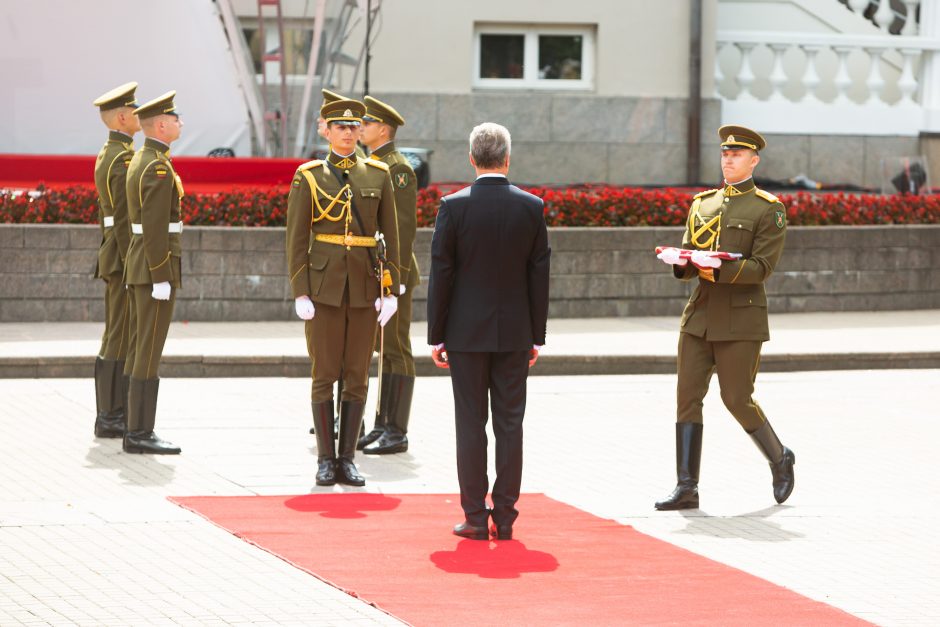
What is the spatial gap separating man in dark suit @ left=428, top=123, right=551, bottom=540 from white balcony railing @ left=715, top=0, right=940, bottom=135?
59.1 ft

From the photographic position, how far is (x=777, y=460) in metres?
9.12

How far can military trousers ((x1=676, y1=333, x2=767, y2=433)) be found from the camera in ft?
29.5

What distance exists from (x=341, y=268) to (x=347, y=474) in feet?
3.63

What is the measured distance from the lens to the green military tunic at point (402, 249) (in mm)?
10453

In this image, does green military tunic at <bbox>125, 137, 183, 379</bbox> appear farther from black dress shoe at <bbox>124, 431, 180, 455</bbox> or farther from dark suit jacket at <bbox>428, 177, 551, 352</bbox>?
dark suit jacket at <bbox>428, 177, 551, 352</bbox>

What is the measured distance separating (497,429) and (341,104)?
7.14ft

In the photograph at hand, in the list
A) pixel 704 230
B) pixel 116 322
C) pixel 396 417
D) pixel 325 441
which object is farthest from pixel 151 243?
pixel 704 230

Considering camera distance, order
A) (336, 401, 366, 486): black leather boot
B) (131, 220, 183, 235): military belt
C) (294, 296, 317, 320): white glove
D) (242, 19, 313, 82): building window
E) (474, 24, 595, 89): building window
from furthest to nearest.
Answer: (474, 24, 595, 89): building window
(242, 19, 313, 82): building window
(131, 220, 183, 235): military belt
(336, 401, 366, 486): black leather boot
(294, 296, 317, 320): white glove

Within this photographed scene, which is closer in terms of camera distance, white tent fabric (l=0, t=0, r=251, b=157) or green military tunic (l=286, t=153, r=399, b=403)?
green military tunic (l=286, t=153, r=399, b=403)

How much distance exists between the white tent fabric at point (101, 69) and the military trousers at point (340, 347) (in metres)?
12.5

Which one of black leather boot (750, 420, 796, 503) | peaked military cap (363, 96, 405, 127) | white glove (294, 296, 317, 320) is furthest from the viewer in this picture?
peaked military cap (363, 96, 405, 127)

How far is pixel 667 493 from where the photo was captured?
30.7 ft

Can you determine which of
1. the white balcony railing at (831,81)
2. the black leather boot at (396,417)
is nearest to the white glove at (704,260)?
the black leather boot at (396,417)

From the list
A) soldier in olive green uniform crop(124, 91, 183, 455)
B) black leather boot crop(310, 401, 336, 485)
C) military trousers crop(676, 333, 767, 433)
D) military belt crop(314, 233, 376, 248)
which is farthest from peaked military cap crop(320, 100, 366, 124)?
military trousers crop(676, 333, 767, 433)
